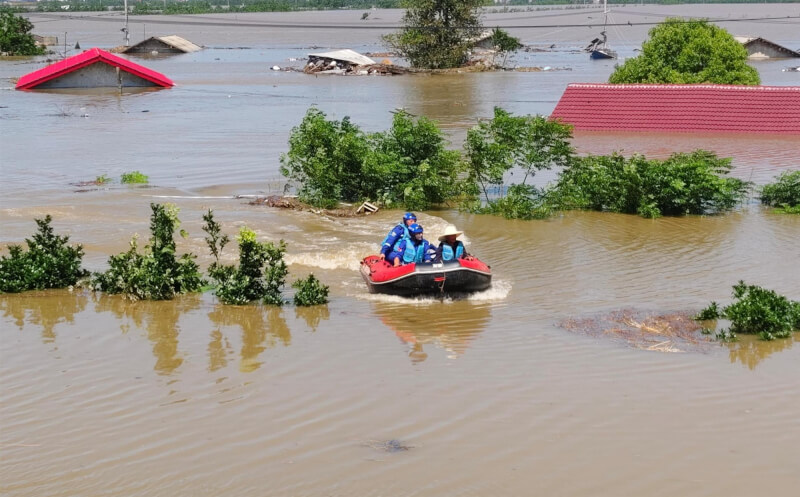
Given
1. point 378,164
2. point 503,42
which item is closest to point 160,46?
point 503,42

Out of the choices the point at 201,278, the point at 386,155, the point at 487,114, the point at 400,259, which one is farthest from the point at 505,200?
the point at 487,114

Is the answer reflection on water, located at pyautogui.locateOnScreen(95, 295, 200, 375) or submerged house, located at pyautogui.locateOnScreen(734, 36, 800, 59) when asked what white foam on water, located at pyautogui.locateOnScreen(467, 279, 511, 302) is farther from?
submerged house, located at pyautogui.locateOnScreen(734, 36, 800, 59)

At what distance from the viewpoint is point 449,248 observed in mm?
15125

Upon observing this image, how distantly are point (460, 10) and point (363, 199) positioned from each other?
38.6m

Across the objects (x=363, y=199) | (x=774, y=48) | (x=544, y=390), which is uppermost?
(x=774, y=48)

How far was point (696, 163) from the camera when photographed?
66.1 feet

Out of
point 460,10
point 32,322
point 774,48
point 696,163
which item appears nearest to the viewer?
point 32,322

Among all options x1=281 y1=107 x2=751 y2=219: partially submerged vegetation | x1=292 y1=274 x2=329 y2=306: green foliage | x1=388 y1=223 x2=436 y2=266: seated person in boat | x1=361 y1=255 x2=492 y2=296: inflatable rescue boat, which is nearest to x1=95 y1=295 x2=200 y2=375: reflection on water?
x1=292 y1=274 x2=329 y2=306: green foliage

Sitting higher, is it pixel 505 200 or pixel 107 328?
pixel 505 200

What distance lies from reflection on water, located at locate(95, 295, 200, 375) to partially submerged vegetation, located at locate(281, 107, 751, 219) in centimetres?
684

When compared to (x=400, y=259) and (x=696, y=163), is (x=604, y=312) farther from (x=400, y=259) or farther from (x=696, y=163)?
(x=696, y=163)

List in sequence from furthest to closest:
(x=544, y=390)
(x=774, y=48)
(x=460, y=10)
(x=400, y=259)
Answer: (x=774, y=48) < (x=460, y=10) < (x=400, y=259) < (x=544, y=390)

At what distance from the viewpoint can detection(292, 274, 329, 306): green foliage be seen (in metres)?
14.0

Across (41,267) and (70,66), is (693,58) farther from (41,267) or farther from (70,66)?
(70,66)
